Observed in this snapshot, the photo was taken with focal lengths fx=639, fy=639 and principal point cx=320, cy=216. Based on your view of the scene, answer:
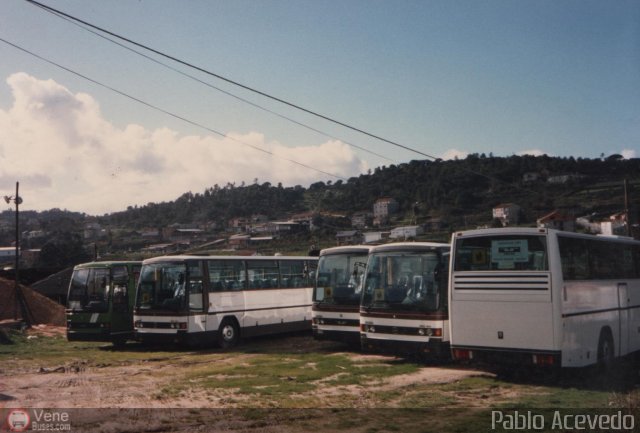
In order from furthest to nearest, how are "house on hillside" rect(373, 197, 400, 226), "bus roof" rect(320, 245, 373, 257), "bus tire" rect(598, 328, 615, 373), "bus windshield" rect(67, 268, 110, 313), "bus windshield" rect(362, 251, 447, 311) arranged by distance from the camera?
"house on hillside" rect(373, 197, 400, 226) → "bus windshield" rect(67, 268, 110, 313) → "bus roof" rect(320, 245, 373, 257) → "bus windshield" rect(362, 251, 447, 311) → "bus tire" rect(598, 328, 615, 373)

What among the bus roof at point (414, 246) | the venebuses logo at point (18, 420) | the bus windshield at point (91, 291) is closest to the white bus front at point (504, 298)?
the bus roof at point (414, 246)

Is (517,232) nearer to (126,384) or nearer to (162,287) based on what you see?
(126,384)

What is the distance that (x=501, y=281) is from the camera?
12.6 m

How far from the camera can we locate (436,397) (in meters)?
11.1

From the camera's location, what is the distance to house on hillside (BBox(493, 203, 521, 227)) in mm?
49938

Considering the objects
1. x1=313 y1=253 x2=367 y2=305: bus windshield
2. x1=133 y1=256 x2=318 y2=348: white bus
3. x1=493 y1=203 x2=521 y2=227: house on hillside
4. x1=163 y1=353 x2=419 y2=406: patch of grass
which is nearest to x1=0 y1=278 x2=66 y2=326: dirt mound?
x1=133 y1=256 x2=318 y2=348: white bus

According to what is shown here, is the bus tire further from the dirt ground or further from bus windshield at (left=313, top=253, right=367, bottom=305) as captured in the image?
bus windshield at (left=313, top=253, right=367, bottom=305)

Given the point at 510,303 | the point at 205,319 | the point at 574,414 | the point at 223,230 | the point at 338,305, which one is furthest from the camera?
the point at 223,230

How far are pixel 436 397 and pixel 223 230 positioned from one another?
56.6 m

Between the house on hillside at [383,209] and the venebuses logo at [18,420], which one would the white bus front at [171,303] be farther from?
the house on hillside at [383,209]

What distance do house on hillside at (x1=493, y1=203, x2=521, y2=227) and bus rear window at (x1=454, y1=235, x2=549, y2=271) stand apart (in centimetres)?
3744

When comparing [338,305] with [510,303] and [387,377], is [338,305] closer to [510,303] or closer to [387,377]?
[387,377]

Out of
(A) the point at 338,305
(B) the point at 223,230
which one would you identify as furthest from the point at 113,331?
(B) the point at 223,230

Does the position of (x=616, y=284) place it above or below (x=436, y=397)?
above
